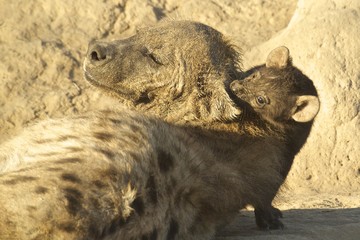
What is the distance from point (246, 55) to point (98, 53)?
3.74m

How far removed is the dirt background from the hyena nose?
1211 mm

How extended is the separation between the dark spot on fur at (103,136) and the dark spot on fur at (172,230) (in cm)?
51

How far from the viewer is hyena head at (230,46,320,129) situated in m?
4.79

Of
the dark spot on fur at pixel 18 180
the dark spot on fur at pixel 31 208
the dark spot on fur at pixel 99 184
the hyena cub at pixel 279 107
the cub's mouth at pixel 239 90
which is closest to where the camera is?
the dark spot on fur at pixel 31 208

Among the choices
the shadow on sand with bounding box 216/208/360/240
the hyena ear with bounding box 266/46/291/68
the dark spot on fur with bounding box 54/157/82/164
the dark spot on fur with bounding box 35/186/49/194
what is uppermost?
the hyena ear with bounding box 266/46/291/68

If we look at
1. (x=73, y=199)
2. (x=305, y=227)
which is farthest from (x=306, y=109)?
(x=73, y=199)

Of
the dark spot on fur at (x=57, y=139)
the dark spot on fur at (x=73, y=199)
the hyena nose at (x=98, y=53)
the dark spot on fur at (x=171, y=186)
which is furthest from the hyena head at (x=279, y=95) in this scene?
the dark spot on fur at (x=73, y=199)

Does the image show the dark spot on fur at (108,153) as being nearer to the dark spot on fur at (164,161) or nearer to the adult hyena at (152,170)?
the adult hyena at (152,170)

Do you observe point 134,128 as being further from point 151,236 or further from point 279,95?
point 279,95

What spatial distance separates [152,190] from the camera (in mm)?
3721

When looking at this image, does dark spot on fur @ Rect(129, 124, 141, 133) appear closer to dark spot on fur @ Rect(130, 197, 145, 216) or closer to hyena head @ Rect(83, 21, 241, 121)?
dark spot on fur @ Rect(130, 197, 145, 216)

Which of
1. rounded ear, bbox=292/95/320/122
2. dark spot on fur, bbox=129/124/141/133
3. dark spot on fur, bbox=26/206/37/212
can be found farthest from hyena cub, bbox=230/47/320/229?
dark spot on fur, bbox=26/206/37/212

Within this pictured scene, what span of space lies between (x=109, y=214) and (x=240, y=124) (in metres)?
1.58

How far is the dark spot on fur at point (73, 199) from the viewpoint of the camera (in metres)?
3.26
